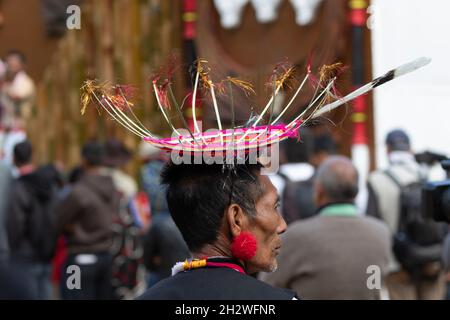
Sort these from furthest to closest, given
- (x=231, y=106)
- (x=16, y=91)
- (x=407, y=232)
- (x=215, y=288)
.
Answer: (x=16, y=91) < (x=407, y=232) < (x=231, y=106) < (x=215, y=288)

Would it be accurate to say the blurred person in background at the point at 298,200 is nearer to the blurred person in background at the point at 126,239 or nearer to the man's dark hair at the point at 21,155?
the blurred person in background at the point at 126,239

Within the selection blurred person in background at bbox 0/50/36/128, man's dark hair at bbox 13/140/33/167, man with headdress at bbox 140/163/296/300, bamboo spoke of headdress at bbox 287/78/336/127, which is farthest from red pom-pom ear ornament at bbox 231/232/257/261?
blurred person in background at bbox 0/50/36/128

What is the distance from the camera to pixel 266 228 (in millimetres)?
2756

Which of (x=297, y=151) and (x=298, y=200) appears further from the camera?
(x=297, y=151)

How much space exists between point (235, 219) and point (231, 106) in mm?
308

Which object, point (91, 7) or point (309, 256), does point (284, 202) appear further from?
point (91, 7)

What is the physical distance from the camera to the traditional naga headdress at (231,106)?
2.69 metres

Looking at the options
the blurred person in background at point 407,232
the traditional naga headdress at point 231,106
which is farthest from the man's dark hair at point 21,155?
the traditional naga headdress at point 231,106

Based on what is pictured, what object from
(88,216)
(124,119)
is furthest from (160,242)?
(124,119)

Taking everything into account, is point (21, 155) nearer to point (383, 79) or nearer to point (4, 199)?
point (4, 199)

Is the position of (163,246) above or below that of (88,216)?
below

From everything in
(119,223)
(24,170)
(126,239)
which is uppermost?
(24,170)

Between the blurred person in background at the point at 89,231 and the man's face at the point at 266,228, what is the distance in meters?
4.02

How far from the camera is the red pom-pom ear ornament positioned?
8.75 ft
